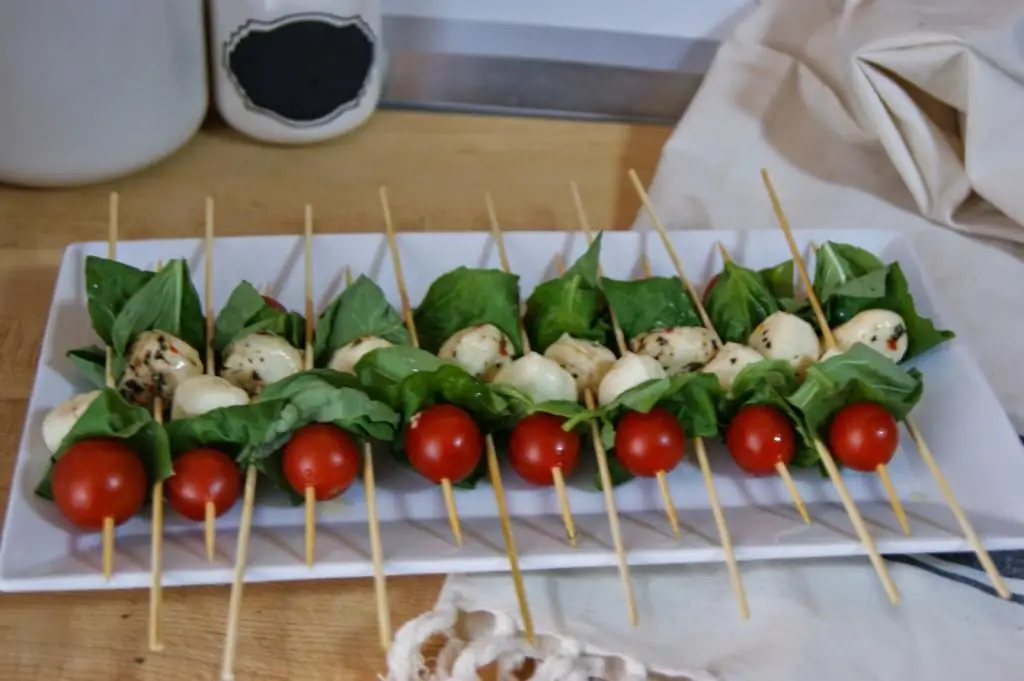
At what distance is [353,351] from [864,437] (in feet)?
1.88

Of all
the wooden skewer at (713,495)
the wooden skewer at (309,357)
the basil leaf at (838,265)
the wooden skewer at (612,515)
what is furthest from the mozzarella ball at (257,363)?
the basil leaf at (838,265)

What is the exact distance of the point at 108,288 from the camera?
1229 mm

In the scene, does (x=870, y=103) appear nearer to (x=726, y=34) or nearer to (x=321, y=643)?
(x=726, y=34)

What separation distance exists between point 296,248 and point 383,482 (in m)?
0.38

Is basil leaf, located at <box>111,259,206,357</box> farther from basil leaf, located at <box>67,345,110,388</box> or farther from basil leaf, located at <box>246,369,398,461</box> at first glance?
basil leaf, located at <box>246,369,398,461</box>

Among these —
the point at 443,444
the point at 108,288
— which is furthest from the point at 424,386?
the point at 108,288

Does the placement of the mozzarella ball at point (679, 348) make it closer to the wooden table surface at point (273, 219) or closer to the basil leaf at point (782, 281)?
the basil leaf at point (782, 281)

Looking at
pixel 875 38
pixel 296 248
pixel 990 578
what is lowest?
pixel 990 578

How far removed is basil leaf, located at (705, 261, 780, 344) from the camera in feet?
4.34

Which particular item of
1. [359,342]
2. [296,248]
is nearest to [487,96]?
[296,248]

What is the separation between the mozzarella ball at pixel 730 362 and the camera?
122cm

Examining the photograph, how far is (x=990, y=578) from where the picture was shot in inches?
42.9

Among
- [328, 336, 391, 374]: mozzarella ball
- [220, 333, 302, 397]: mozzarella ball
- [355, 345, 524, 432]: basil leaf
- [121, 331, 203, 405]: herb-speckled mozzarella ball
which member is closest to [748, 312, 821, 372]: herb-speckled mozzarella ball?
[355, 345, 524, 432]: basil leaf

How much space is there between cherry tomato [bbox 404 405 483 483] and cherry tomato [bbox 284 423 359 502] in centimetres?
7
